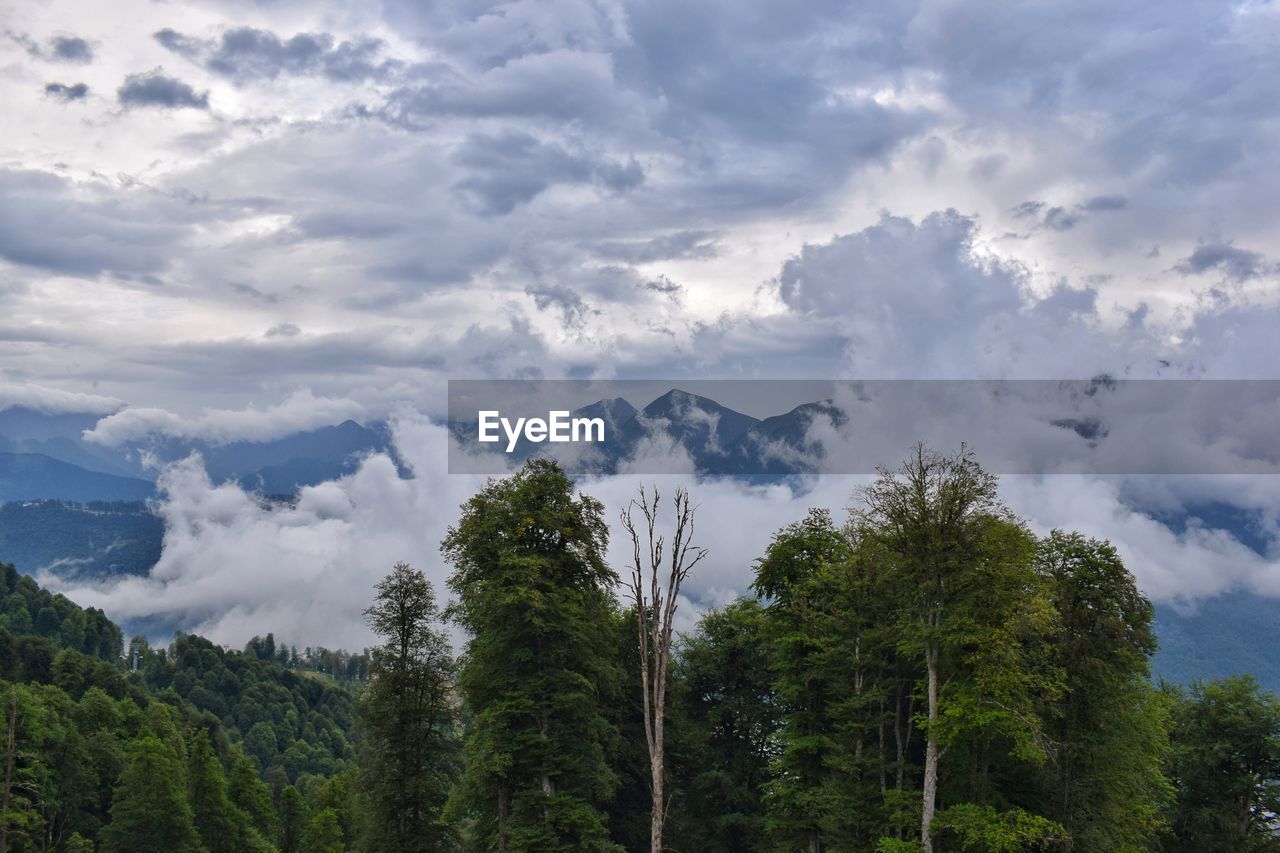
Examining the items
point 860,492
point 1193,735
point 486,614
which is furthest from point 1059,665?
point 1193,735

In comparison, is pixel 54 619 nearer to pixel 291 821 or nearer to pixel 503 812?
pixel 291 821

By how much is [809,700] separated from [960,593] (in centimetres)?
1094

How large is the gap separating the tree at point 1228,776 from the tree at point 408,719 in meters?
36.6

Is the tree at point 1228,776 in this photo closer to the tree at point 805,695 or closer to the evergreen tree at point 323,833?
the tree at point 805,695

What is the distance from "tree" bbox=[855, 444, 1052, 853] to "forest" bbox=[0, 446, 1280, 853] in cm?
9

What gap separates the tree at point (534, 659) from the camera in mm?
37531

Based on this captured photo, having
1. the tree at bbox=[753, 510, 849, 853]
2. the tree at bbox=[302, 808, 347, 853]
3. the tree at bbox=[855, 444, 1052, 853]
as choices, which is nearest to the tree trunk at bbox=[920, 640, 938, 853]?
the tree at bbox=[855, 444, 1052, 853]

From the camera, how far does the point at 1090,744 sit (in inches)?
1344

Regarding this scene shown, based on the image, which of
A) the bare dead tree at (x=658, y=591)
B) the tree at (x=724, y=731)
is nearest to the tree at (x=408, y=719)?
the tree at (x=724, y=731)

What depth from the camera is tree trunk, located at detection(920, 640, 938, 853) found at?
105ft

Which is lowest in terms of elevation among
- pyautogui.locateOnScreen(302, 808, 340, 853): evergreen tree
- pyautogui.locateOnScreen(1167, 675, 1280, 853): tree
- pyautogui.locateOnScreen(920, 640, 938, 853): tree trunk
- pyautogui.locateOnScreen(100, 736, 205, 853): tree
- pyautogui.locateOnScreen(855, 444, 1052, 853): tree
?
pyautogui.locateOnScreen(302, 808, 340, 853): evergreen tree

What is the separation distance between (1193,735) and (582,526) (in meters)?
36.2

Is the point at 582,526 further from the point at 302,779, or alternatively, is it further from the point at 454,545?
the point at 302,779

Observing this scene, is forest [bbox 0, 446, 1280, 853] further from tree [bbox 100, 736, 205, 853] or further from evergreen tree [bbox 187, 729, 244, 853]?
evergreen tree [bbox 187, 729, 244, 853]
